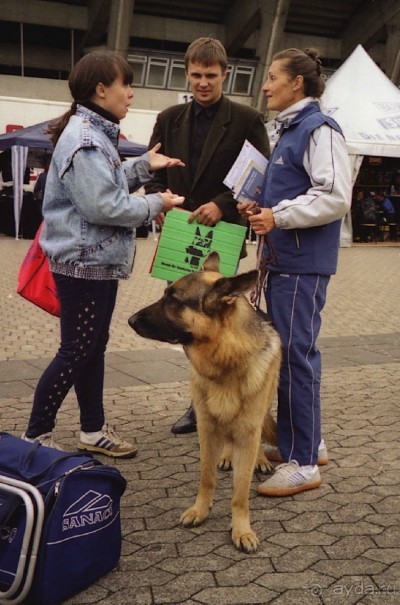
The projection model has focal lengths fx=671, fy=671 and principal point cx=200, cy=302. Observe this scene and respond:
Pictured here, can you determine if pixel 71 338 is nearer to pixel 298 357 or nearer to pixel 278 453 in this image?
pixel 298 357

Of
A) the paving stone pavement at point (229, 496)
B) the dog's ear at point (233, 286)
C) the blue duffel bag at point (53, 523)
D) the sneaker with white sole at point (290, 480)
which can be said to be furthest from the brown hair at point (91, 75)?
the sneaker with white sole at point (290, 480)

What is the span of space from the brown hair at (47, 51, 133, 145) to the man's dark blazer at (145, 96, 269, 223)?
0.92 meters

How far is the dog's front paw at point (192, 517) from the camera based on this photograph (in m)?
3.19

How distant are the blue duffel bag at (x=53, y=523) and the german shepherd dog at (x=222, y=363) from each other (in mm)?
632

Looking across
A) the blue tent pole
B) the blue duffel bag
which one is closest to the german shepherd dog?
the blue duffel bag

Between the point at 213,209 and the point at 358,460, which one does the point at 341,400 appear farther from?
the point at 213,209

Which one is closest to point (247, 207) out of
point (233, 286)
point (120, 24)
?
point (233, 286)

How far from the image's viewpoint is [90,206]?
10.6ft

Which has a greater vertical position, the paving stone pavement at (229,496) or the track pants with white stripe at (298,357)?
the track pants with white stripe at (298,357)

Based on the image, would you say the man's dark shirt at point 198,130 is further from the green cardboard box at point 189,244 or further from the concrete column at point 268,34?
the concrete column at point 268,34

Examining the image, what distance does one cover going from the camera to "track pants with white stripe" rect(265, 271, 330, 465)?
356 cm

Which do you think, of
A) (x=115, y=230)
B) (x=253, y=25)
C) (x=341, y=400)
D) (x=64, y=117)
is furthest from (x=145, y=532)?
(x=253, y=25)

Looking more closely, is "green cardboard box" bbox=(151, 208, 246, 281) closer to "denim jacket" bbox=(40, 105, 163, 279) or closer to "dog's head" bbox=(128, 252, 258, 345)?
"denim jacket" bbox=(40, 105, 163, 279)

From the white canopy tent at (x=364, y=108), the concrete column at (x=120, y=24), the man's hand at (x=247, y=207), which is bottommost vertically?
the man's hand at (x=247, y=207)
